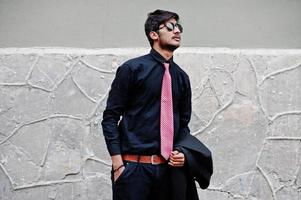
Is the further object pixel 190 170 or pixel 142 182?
pixel 190 170

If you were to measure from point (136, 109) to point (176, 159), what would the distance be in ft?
1.18

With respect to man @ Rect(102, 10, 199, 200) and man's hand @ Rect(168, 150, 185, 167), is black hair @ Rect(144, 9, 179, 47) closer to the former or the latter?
man @ Rect(102, 10, 199, 200)

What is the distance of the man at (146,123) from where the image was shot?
3088 millimetres

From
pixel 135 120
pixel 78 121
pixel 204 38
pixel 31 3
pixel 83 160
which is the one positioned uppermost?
pixel 31 3

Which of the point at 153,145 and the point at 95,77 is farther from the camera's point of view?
the point at 95,77

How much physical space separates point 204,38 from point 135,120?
67.4 inches

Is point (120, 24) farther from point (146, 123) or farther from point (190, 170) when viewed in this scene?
point (190, 170)

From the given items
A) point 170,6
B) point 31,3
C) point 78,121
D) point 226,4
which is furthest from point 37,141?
point 226,4

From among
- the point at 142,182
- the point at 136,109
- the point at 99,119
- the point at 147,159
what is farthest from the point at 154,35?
the point at 99,119

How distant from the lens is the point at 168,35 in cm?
318

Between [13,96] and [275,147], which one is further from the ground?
[13,96]

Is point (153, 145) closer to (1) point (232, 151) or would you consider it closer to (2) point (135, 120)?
(2) point (135, 120)

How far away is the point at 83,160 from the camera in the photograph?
14.7 feet

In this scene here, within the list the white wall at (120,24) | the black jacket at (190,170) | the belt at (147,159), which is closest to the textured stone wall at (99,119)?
the white wall at (120,24)
